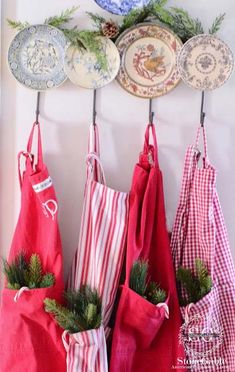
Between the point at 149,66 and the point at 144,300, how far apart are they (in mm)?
609

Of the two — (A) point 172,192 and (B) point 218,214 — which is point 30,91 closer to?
(A) point 172,192

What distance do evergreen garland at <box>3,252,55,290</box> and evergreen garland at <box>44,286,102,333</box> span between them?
63mm

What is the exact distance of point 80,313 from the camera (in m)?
1.00

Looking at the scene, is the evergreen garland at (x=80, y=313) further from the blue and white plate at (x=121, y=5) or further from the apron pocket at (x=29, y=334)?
the blue and white plate at (x=121, y=5)

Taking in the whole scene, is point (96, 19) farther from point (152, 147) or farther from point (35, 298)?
point (35, 298)

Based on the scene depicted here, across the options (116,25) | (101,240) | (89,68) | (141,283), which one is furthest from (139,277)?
(116,25)

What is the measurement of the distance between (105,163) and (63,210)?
18cm

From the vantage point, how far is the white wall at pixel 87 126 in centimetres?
114

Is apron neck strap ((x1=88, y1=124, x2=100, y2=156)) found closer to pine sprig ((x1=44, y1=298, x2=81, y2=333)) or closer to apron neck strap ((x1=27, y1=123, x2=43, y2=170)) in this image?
apron neck strap ((x1=27, y1=123, x2=43, y2=170))

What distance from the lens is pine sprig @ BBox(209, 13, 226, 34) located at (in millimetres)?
1107

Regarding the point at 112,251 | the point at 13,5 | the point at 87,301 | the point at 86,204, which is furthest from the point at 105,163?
the point at 13,5

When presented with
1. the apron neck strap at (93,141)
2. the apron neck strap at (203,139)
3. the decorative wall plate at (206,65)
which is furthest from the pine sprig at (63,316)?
the decorative wall plate at (206,65)

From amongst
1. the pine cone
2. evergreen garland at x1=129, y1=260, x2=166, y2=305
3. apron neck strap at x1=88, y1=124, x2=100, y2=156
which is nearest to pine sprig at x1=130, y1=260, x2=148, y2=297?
evergreen garland at x1=129, y1=260, x2=166, y2=305

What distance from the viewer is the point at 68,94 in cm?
114
